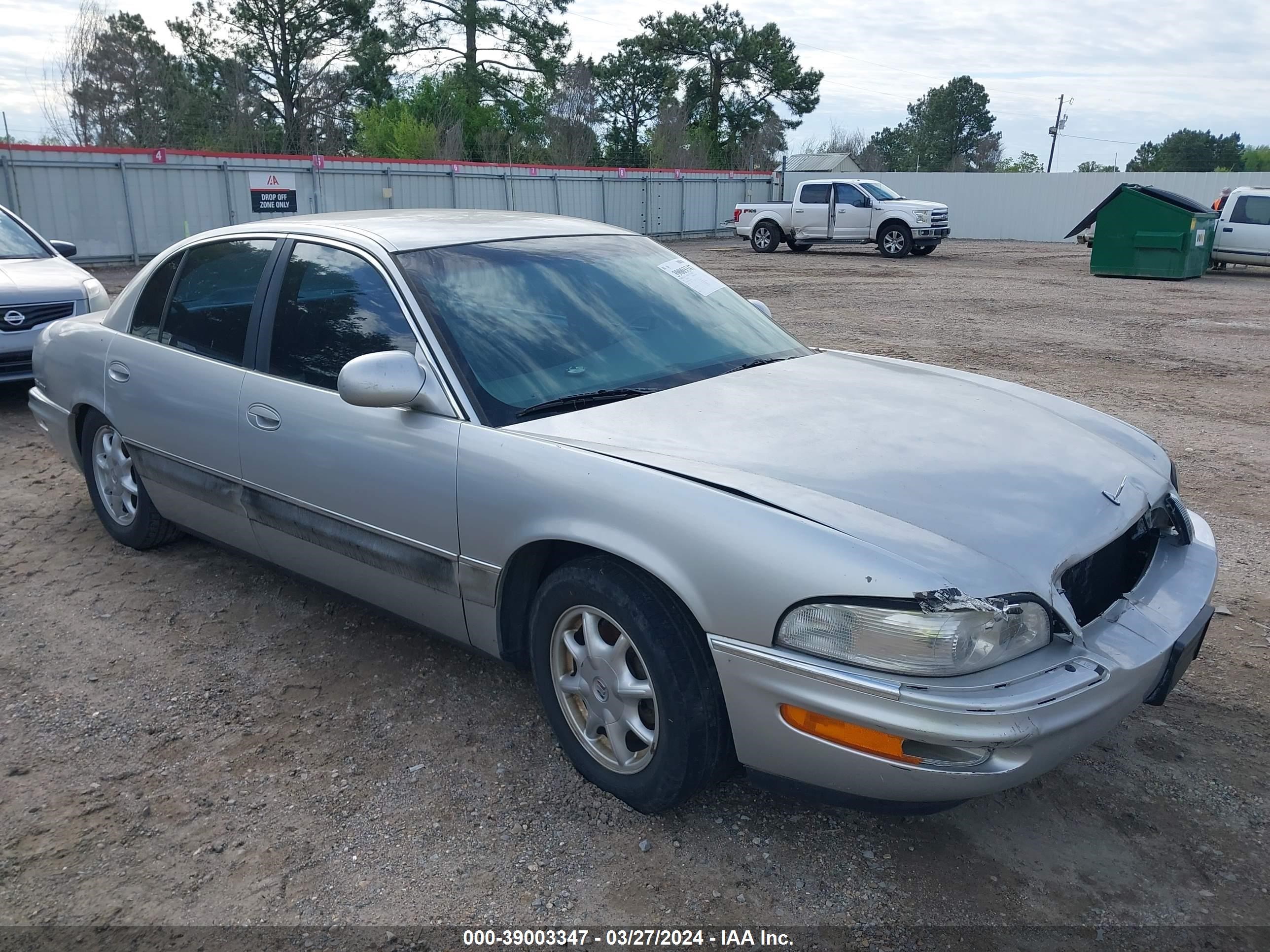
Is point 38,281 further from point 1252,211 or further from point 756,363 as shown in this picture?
point 1252,211

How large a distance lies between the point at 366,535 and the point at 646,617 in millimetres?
1173

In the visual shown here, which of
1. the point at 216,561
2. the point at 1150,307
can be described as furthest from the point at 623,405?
the point at 1150,307

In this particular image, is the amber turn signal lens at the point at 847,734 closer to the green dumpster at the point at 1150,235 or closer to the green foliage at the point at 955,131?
the green dumpster at the point at 1150,235

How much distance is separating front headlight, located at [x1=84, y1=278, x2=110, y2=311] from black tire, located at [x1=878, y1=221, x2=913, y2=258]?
65.0 ft

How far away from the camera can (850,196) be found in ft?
79.5

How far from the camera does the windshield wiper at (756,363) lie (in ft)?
11.1

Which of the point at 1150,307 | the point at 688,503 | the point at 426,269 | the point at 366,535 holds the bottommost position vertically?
the point at 1150,307

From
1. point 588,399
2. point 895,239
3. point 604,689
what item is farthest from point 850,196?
point 604,689

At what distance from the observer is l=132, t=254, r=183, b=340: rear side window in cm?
417

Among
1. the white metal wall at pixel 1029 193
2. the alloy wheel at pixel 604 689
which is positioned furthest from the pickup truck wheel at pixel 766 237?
the alloy wheel at pixel 604 689

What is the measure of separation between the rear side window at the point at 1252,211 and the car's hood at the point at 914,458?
768 inches

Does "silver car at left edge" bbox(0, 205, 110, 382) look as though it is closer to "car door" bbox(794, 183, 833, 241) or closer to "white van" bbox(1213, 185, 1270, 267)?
"car door" bbox(794, 183, 833, 241)

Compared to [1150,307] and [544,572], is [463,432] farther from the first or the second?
[1150,307]

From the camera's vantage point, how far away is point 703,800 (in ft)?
9.15
